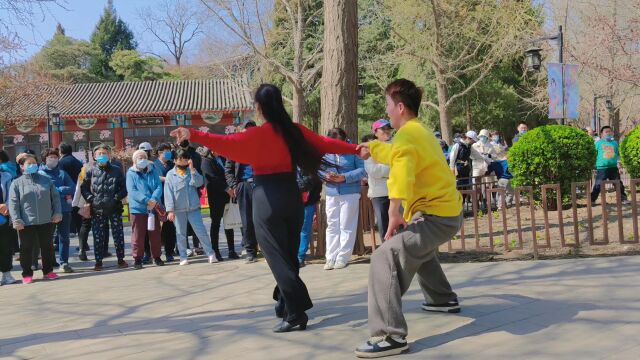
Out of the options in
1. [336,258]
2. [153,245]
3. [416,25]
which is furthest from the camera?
[416,25]

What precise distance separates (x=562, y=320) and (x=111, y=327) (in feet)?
12.7

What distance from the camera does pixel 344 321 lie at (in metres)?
5.22

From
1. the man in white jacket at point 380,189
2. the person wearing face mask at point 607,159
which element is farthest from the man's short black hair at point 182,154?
the person wearing face mask at point 607,159

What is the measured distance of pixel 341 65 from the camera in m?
8.98

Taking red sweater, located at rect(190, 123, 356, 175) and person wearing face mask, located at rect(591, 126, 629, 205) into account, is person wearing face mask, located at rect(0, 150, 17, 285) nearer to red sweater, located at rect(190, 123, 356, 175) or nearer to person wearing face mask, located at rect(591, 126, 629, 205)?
red sweater, located at rect(190, 123, 356, 175)

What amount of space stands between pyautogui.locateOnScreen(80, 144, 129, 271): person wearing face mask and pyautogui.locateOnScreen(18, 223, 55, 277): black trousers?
769 millimetres

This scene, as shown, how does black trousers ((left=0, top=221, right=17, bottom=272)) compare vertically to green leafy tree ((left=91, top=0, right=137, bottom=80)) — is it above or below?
below

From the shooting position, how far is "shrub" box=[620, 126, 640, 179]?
1170cm

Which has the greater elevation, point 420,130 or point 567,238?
point 420,130

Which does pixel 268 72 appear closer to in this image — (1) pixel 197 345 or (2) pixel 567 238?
(2) pixel 567 238

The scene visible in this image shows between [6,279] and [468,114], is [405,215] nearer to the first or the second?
[6,279]

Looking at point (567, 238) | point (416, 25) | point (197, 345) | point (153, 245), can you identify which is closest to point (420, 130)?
point (197, 345)

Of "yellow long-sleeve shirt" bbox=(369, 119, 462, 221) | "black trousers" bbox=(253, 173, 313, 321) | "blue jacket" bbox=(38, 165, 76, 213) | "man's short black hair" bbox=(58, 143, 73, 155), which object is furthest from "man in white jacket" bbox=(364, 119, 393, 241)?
"man's short black hair" bbox=(58, 143, 73, 155)

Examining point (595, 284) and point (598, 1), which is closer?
point (595, 284)
